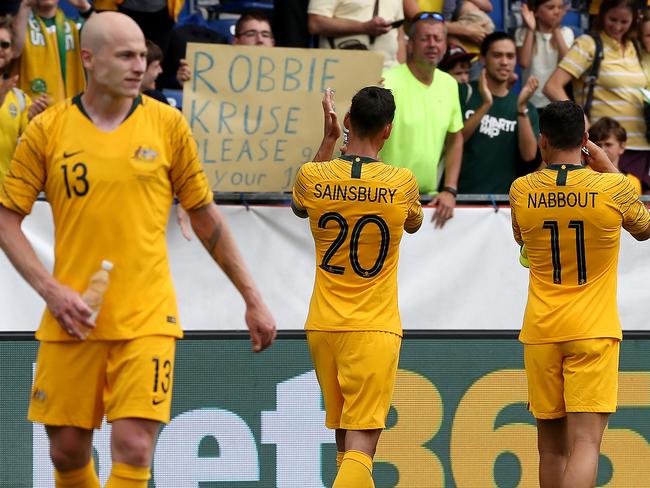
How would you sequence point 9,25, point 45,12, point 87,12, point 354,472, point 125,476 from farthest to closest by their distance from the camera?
1. point 87,12
2. point 45,12
3. point 9,25
4. point 354,472
5. point 125,476

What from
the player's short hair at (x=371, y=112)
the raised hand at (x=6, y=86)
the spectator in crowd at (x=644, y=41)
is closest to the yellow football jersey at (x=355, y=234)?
the player's short hair at (x=371, y=112)

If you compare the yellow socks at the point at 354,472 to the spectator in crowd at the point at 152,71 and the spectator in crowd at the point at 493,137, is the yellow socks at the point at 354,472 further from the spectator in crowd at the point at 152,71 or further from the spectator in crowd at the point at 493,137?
the spectator in crowd at the point at 493,137

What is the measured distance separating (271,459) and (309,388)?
52 centimetres

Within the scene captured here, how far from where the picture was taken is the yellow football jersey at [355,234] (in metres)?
7.11

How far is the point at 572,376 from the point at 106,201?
295 cm

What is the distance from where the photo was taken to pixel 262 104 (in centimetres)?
902

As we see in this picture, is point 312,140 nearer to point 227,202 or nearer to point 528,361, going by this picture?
point 227,202

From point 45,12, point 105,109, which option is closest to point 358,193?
point 105,109

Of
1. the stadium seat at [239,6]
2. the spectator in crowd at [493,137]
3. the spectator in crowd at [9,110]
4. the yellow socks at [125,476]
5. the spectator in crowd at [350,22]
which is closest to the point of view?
the yellow socks at [125,476]

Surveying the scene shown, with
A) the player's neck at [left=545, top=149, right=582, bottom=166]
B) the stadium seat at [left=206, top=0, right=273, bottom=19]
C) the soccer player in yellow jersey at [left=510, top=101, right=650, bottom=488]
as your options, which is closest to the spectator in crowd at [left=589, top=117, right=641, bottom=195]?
the soccer player in yellow jersey at [left=510, top=101, right=650, bottom=488]

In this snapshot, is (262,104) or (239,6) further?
(239,6)

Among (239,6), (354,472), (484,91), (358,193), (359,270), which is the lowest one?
(354,472)

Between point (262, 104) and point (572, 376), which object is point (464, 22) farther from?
point (572, 376)

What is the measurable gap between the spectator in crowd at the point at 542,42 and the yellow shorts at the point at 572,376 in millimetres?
4475
